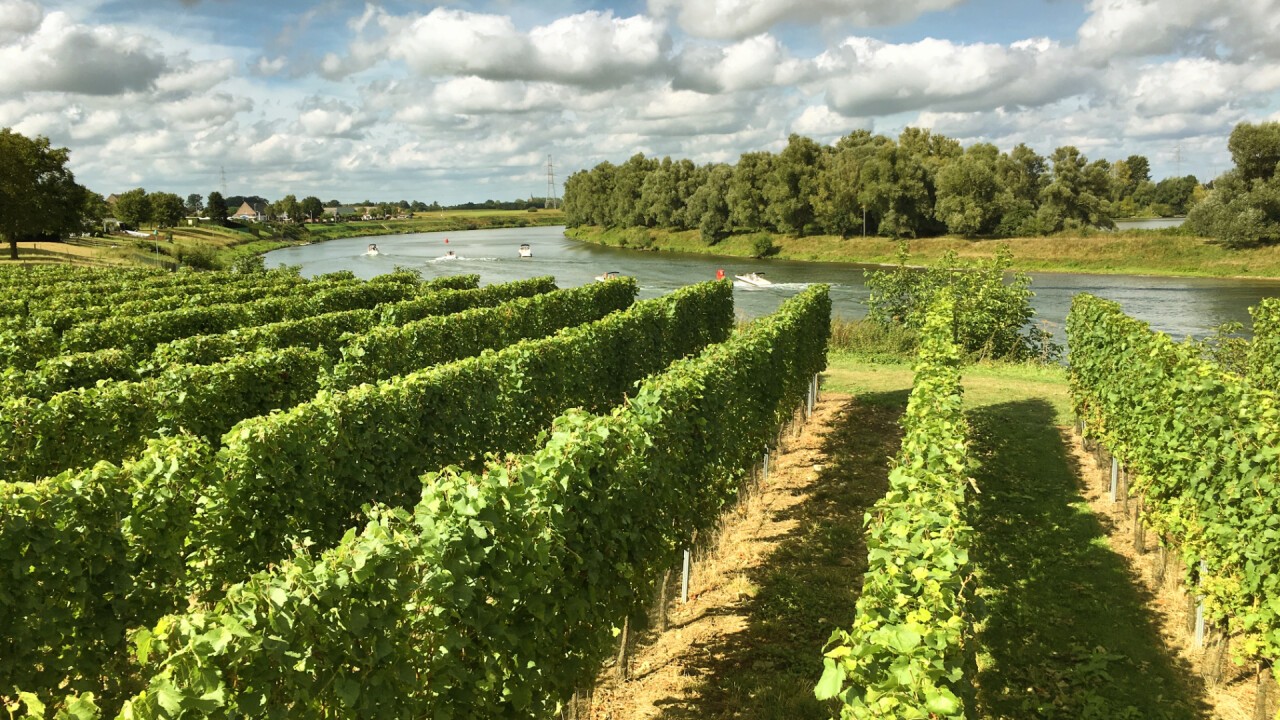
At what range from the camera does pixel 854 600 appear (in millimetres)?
9031

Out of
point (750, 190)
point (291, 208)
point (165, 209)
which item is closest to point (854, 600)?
point (750, 190)

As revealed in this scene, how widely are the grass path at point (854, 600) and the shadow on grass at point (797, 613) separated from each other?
20 mm

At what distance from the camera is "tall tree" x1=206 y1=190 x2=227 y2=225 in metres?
127

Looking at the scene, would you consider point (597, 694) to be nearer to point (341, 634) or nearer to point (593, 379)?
point (341, 634)

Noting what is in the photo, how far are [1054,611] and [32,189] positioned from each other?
6704 cm

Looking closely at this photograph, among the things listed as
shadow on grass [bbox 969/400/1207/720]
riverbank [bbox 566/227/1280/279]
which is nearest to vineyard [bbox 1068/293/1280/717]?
shadow on grass [bbox 969/400/1207/720]

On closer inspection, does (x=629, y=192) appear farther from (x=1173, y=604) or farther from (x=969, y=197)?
(x=1173, y=604)

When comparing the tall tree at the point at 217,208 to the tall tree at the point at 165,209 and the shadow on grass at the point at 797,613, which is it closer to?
the tall tree at the point at 165,209

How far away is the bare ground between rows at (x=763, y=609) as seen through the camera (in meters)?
7.36

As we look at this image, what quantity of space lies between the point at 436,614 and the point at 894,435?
44.2 feet

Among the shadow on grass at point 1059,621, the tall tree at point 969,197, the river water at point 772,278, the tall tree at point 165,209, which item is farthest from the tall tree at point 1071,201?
the tall tree at point 165,209

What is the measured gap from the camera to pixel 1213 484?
308 inches

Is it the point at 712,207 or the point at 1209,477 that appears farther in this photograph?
the point at 712,207

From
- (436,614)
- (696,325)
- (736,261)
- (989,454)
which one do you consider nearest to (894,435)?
(989,454)
